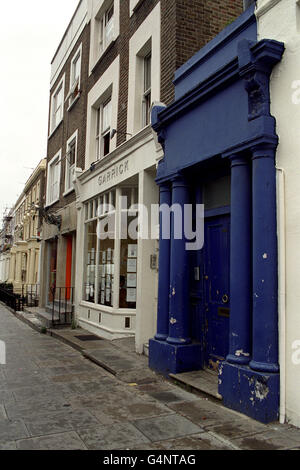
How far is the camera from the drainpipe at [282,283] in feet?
14.8

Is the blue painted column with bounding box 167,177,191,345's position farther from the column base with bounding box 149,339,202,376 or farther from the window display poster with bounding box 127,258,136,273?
the window display poster with bounding box 127,258,136,273

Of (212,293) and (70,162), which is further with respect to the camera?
(70,162)

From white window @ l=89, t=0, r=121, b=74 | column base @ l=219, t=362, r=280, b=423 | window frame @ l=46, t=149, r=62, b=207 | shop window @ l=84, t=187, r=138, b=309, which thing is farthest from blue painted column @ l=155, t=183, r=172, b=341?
window frame @ l=46, t=149, r=62, b=207

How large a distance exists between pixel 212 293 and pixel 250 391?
Answer: 1.94m

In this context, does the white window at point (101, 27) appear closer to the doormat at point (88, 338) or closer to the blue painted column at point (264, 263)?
the doormat at point (88, 338)

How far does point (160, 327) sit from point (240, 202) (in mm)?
2899

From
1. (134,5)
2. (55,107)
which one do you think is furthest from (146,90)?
(55,107)

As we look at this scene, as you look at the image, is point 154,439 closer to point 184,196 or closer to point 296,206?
point 296,206

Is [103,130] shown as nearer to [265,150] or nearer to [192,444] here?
[265,150]

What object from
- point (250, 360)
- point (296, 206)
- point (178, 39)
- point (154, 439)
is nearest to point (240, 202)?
point (296, 206)

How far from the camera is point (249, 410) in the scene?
4707 mm

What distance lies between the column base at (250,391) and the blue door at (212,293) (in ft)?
3.15

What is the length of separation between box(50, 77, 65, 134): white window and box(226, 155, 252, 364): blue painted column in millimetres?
12899

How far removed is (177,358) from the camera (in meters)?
6.41
